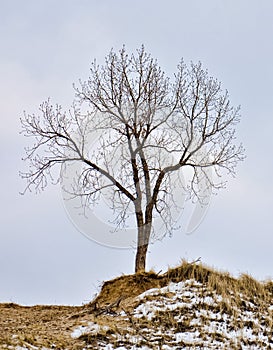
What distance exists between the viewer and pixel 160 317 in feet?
42.5

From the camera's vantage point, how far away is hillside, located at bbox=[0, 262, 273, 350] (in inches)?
444

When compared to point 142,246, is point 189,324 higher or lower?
lower

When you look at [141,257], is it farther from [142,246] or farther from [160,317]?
[160,317]

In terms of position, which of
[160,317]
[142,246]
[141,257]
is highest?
[142,246]

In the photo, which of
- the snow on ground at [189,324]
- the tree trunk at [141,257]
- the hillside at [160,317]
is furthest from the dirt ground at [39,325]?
the tree trunk at [141,257]

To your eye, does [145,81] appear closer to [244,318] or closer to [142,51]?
[142,51]

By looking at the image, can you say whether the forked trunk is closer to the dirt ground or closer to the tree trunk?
Answer: the tree trunk

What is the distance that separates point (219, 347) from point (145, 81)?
11.3 m

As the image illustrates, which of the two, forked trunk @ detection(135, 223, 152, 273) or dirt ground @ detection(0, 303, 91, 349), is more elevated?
forked trunk @ detection(135, 223, 152, 273)

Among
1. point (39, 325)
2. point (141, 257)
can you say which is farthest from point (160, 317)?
point (141, 257)

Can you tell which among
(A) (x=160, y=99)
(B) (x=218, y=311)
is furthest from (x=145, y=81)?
(B) (x=218, y=311)

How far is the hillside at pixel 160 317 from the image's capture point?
1127cm

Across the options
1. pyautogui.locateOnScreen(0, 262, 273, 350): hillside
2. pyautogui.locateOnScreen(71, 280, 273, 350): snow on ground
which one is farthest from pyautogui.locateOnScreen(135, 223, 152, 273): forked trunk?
pyautogui.locateOnScreen(71, 280, 273, 350): snow on ground

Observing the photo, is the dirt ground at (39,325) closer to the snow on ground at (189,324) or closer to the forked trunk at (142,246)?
the snow on ground at (189,324)
